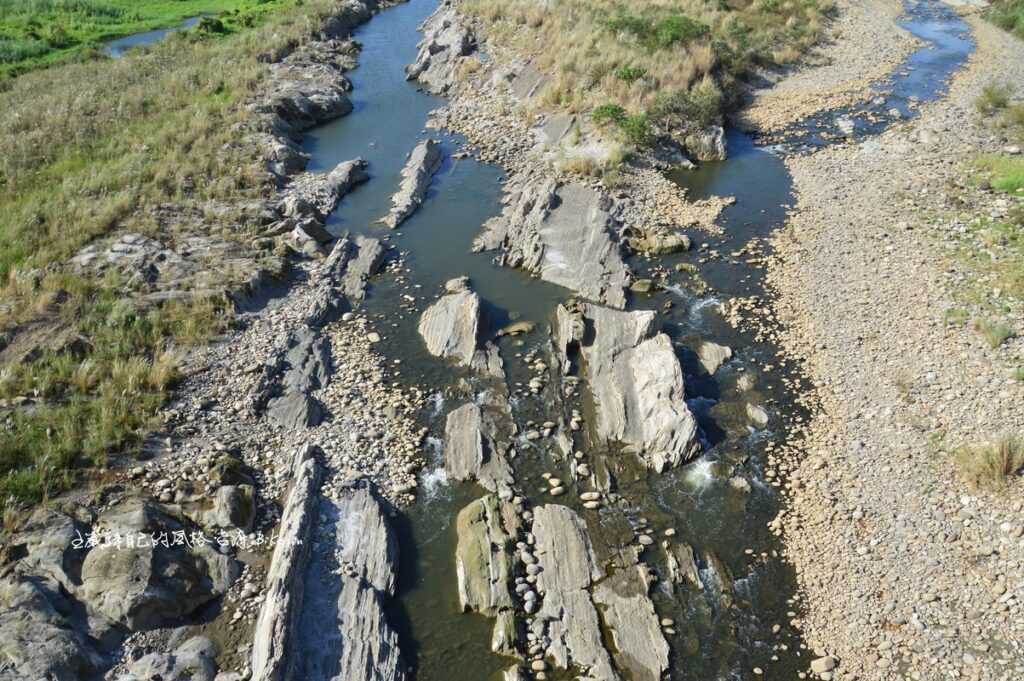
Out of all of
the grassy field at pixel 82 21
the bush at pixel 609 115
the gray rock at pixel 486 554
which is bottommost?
the gray rock at pixel 486 554

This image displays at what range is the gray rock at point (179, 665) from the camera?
14.6 m

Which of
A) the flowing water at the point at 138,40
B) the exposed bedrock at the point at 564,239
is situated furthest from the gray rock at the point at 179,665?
the flowing water at the point at 138,40

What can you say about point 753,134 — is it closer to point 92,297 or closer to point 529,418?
point 529,418

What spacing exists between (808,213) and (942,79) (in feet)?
84.4

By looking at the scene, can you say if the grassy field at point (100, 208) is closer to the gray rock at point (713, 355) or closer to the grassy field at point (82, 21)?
the grassy field at point (82, 21)

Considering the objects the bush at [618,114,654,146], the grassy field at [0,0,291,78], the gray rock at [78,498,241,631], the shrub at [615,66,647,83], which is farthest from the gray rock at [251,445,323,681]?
the grassy field at [0,0,291,78]

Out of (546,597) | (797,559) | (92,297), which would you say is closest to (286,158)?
(92,297)

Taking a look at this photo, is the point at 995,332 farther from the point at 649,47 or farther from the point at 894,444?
the point at 649,47

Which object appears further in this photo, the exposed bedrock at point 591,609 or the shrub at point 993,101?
the shrub at point 993,101

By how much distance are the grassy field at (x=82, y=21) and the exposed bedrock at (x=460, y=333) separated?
1893 inches

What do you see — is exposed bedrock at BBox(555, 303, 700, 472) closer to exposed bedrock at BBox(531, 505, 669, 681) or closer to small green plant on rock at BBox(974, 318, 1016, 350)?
exposed bedrock at BBox(531, 505, 669, 681)

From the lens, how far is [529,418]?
22078 mm

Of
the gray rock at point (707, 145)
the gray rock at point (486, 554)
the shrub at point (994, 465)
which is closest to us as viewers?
the gray rock at point (486, 554)

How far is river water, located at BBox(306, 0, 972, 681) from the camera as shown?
1609cm
